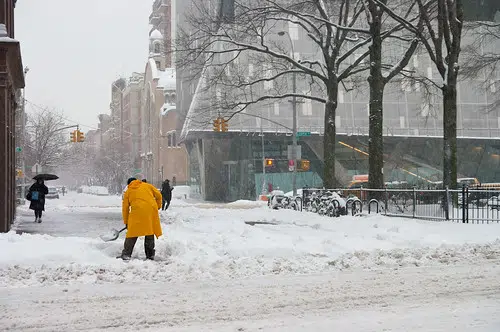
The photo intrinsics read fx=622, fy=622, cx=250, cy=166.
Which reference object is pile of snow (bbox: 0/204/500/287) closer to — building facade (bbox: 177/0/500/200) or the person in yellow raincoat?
the person in yellow raincoat

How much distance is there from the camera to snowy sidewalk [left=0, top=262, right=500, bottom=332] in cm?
653

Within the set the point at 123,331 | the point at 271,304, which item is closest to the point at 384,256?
the point at 271,304

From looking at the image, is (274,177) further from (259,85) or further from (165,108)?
(165,108)

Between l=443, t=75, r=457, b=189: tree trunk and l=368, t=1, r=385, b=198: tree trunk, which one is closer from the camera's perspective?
l=443, t=75, r=457, b=189: tree trunk

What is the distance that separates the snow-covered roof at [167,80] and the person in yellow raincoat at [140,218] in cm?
7479

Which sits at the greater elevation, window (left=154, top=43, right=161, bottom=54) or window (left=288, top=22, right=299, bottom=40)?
window (left=154, top=43, right=161, bottom=54)

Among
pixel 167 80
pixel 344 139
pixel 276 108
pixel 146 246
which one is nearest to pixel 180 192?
pixel 276 108

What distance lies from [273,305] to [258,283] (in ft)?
5.28

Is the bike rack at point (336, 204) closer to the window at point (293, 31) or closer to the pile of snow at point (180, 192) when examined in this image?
the window at point (293, 31)

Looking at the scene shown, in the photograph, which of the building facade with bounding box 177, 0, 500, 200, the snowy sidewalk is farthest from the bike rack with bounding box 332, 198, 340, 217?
the building facade with bounding box 177, 0, 500, 200

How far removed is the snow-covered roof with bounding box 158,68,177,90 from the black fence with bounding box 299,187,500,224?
62502 mm

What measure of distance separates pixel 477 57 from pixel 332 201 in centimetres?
1380

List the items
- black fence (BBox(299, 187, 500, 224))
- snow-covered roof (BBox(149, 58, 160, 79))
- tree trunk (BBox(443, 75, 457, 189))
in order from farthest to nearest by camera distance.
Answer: snow-covered roof (BBox(149, 58, 160, 79)), tree trunk (BBox(443, 75, 457, 189)), black fence (BBox(299, 187, 500, 224))

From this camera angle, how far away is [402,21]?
76.3ft
